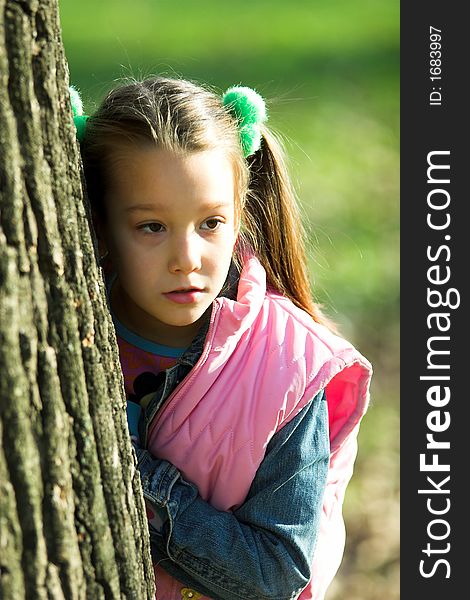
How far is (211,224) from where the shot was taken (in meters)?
2.33

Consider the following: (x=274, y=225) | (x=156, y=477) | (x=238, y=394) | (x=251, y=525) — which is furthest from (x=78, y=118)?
(x=251, y=525)

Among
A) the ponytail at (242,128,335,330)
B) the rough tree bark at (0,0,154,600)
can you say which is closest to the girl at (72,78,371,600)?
the ponytail at (242,128,335,330)

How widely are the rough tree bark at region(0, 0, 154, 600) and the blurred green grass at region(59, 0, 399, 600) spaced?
1.07m

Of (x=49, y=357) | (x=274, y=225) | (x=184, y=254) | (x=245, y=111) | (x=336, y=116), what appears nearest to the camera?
(x=49, y=357)

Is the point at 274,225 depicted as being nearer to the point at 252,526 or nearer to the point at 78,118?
the point at 78,118

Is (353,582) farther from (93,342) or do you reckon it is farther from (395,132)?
(395,132)

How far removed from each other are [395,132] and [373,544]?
4284mm

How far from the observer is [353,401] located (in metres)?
2.53

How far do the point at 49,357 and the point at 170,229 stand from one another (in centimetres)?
67

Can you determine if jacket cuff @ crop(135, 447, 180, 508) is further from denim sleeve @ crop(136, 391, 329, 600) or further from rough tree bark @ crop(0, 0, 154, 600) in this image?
rough tree bark @ crop(0, 0, 154, 600)

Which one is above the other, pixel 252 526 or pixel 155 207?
pixel 155 207

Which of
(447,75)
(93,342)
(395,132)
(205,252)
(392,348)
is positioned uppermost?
(395,132)

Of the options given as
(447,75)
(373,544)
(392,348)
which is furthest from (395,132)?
(373,544)

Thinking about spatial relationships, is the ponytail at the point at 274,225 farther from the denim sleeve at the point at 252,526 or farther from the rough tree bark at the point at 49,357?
the rough tree bark at the point at 49,357
